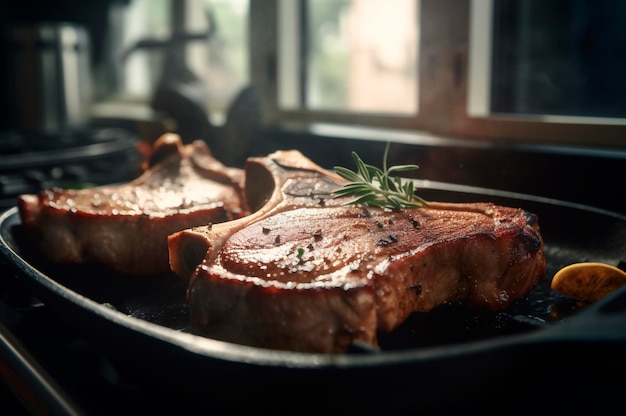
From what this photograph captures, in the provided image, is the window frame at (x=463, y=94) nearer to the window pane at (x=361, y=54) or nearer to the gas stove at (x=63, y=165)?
the window pane at (x=361, y=54)

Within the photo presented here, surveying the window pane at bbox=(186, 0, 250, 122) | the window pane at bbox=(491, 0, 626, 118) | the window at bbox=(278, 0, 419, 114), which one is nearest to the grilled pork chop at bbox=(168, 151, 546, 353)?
the window pane at bbox=(491, 0, 626, 118)

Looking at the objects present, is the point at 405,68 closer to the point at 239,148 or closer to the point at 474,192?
the point at 239,148

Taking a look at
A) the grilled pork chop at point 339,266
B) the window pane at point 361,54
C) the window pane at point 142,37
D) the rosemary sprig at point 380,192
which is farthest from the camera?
the window pane at point 142,37

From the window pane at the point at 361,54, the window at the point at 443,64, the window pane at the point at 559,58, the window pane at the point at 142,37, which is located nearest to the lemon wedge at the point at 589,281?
the window at the point at 443,64

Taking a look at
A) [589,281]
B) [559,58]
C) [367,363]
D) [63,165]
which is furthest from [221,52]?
[367,363]

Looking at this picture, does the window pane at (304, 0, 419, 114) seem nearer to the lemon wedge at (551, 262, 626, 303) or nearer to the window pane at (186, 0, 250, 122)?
the window pane at (186, 0, 250, 122)

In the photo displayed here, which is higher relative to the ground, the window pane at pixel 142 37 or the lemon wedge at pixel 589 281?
the window pane at pixel 142 37
